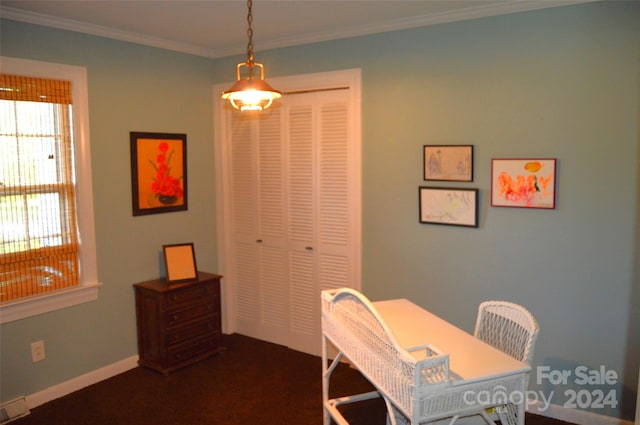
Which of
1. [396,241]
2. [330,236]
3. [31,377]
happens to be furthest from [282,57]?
[31,377]

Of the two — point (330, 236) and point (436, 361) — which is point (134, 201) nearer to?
point (330, 236)

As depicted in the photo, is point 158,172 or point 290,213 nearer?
point 158,172

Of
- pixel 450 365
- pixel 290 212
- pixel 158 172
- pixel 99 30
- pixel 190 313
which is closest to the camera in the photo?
pixel 450 365

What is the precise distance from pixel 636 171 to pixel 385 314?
63.4 inches

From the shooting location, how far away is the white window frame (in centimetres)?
332

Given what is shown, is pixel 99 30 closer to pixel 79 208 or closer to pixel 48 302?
pixel 79 208

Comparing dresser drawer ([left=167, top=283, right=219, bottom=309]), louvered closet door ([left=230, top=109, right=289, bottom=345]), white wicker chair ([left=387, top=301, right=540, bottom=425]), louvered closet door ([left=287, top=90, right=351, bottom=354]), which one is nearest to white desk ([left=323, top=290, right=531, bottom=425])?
white wicker chair ([left=387, top=301, right=540, bottom=425])

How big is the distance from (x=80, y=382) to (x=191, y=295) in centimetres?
97

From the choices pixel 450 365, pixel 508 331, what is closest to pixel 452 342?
pixel 450 365

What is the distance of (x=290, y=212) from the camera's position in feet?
→ 14.0

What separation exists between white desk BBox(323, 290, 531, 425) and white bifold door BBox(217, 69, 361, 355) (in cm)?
141

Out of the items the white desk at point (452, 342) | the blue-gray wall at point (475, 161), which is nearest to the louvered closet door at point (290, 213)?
the blue-gray wall at point (475, 161)

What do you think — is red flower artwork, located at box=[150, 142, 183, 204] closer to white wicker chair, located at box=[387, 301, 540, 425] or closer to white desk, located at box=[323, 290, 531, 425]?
white desk, located at box=[323, 290, 531, 425]

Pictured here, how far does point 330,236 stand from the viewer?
13.3ft
